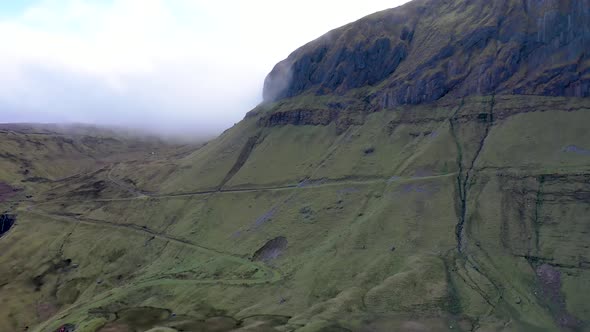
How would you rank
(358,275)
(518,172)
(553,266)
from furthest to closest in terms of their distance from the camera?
1. (518,172)
2. (358,275)
3. (553,266)

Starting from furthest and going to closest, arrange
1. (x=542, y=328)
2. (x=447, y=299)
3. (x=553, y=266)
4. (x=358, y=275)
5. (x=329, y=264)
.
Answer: (x=329, y=264)
(x=358, y=275)
(x=553, y=266)
(x=447, y=299)
(x=542, y=328)

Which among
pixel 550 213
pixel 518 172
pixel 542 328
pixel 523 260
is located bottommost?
pixel 542 328

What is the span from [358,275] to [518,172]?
82.0 metres

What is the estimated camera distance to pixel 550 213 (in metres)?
174

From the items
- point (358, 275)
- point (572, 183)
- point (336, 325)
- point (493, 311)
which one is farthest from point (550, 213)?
point (336, 325)

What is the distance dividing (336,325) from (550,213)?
9346 centimetres

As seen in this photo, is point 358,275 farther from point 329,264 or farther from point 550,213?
point 550,213

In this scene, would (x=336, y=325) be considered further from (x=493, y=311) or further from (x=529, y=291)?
(x=529, y=291)

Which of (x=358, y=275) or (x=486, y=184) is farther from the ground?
(x=486, y=184)

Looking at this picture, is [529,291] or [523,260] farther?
[523,260]

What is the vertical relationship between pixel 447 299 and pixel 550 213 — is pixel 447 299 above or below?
Answer: below

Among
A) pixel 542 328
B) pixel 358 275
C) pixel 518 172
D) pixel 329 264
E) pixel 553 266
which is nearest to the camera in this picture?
pixel 542 328

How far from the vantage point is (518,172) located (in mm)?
194250

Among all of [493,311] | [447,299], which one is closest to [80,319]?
[447,299]
